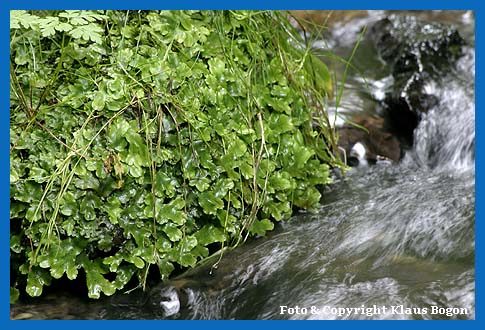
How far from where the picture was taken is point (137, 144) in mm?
3404

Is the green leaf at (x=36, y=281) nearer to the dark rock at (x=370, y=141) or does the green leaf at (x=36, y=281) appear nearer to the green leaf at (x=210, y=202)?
the green leaf at (x=210, y=202)

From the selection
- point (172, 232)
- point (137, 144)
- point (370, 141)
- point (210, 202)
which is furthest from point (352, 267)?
point (370, 141)

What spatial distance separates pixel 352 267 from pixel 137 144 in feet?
4.35

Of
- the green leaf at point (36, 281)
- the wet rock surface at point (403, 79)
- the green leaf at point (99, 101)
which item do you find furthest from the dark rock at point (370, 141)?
the green leaf at point (36, 281)

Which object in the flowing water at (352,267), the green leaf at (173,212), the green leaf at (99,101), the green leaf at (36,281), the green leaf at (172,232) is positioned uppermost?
the green leaf at (99,101)

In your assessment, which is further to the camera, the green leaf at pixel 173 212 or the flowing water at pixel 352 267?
the green leaf at pixel 173 212

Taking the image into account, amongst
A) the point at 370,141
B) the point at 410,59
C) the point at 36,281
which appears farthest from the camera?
the point at 410,59

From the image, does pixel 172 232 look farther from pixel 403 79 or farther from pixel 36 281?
pixel 403 79

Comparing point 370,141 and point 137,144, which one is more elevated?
point 137,144

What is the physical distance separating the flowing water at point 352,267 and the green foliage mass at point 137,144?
0.15 meters

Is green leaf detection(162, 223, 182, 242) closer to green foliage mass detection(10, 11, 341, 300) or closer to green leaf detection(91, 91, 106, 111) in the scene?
green foliage mass detection(10, 11, 341, 300)

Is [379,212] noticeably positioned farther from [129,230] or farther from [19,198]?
[19,198]

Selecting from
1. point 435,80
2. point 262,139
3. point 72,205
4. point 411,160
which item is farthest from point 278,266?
point 435,80

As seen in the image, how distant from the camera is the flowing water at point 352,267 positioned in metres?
3.21
